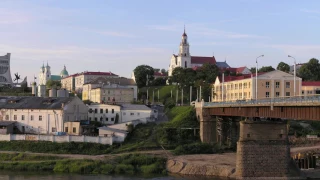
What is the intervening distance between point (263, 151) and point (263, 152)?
0.12 meters

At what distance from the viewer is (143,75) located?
6491 inches

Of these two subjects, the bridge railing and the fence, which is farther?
the fence

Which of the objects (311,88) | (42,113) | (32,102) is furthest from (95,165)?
(311,88)

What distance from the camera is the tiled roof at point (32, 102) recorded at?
86.9 m

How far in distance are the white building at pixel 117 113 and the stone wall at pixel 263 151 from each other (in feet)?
117

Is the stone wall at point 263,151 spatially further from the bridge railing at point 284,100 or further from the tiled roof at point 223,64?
the tiled roof at point 223,64

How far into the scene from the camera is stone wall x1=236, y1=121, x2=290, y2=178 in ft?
188

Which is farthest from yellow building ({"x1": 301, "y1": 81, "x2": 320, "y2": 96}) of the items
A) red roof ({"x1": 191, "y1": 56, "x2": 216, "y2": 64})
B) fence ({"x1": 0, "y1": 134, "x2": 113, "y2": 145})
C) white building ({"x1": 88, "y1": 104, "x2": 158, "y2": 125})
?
red roof ({"x1": 191, "y1": 56, "x2": 216, "y2": 64})

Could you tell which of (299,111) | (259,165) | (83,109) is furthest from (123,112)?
(299,111)

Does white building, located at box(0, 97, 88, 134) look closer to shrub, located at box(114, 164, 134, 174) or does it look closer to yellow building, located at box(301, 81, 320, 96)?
shrub, located at box(114, 164, 134, 174)

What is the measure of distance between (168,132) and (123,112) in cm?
1694

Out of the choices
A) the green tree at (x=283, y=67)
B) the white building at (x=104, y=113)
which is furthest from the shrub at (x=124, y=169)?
the green tree at (x=283, y=67)

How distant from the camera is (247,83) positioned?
10012 cm

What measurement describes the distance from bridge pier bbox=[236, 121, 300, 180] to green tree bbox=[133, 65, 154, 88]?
107322mm
